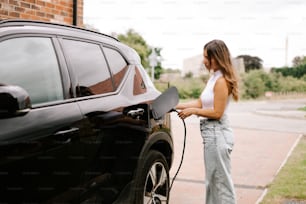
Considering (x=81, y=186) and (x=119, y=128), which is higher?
(x=119, y=128)

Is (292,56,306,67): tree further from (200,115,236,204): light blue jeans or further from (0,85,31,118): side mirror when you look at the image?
(0,85,31,118): side mirror

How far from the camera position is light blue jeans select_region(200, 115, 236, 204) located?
11.3 ft

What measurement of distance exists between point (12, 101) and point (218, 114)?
6.02 feet

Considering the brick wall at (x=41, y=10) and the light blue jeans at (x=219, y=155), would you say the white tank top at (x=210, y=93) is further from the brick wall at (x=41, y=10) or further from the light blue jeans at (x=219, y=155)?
the brick wall at (x=41, y=10)

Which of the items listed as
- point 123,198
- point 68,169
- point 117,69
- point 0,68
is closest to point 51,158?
point 68,169

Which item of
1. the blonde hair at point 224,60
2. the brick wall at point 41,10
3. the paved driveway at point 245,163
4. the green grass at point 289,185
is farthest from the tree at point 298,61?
the blonde hair at point 224,60

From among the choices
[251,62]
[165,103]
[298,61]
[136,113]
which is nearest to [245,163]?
[165,103]

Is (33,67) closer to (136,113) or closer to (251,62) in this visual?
(136,113)

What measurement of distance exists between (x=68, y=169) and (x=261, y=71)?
127 feet

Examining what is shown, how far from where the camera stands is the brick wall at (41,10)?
4643mm

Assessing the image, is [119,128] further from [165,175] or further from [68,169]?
[165,175]

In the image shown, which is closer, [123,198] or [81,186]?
[81,186]

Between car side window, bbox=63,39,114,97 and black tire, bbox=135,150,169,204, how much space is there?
662mm

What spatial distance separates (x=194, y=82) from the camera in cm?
3625
